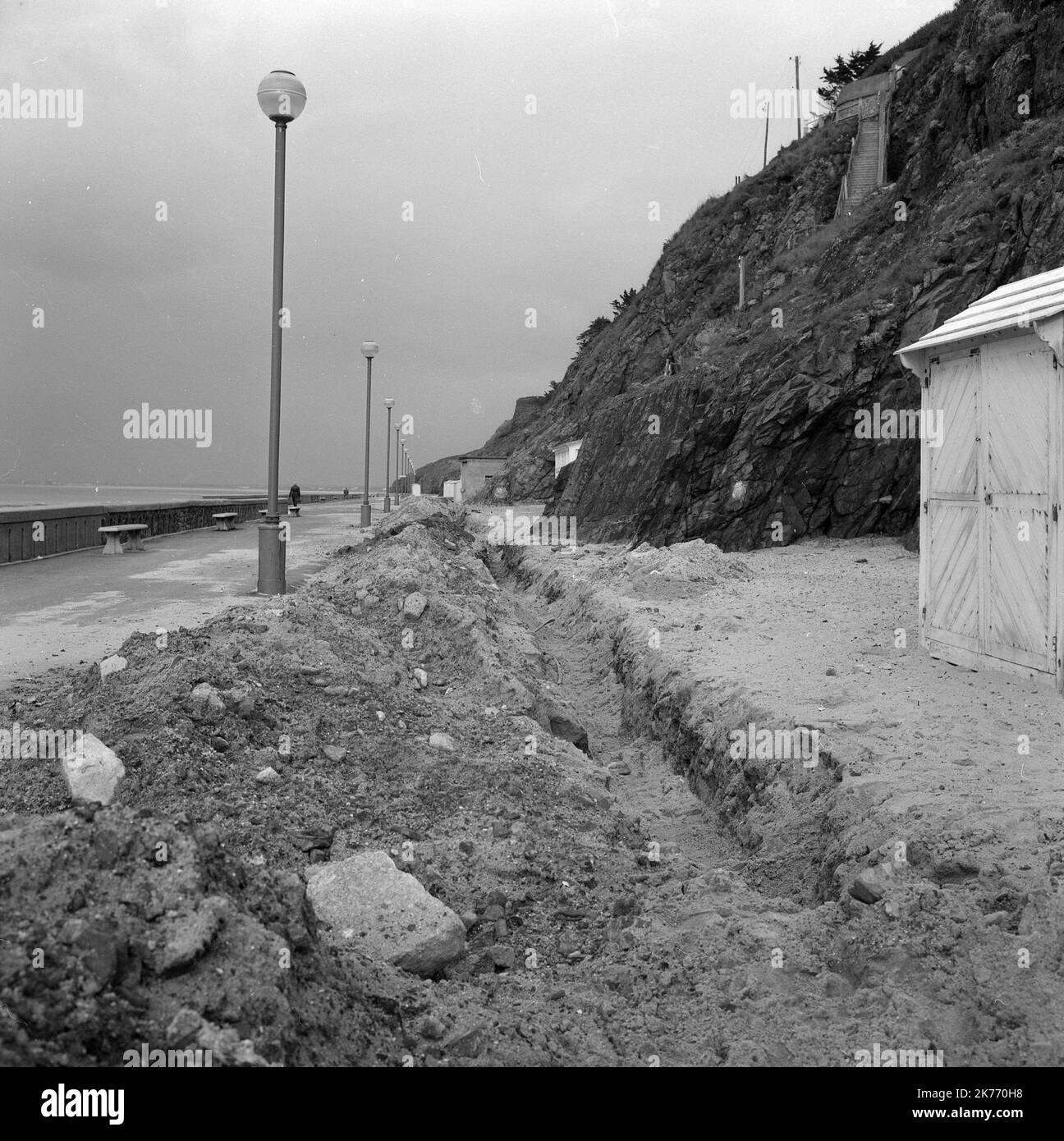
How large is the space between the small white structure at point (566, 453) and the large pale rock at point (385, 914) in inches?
1501

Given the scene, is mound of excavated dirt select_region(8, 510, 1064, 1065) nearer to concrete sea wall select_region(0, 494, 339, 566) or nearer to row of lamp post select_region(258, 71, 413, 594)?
row of lamp post select_region(258, 71, 413, 594)

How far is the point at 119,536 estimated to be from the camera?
2089cm

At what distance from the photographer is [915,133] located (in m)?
40.2

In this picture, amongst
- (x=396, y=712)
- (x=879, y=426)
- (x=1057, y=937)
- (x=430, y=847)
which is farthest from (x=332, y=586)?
(x=879, y=426)

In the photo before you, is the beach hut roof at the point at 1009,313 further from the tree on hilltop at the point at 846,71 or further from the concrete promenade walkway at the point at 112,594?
the tree on hilltop at the point at 846,71

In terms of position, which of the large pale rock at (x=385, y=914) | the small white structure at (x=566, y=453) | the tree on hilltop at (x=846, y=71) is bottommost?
the large pale rock at (x=385, y=914)

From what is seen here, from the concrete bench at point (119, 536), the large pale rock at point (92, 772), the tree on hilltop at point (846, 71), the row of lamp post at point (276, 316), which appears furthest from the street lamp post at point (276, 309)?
the tree on hilltop at point (846, 71)

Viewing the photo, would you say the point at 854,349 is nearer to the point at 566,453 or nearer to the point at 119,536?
the point at 119,536

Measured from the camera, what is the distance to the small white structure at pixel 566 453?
43.5 m

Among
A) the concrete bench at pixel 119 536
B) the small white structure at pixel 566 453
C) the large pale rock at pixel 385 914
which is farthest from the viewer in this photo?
the small white structure at pixel 566 453

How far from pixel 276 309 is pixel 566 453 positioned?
107 ft

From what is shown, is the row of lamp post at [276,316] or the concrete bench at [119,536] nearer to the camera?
the row of lamp post at [276,316]

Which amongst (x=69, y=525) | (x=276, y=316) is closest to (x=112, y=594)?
(x=276, y=316)

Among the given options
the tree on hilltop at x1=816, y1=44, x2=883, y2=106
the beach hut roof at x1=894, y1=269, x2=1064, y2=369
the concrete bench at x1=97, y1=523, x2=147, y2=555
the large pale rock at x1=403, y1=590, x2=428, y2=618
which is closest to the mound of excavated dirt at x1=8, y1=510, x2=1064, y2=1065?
the large pale rock at x1=403, y1=590, x2=428, y2=618
